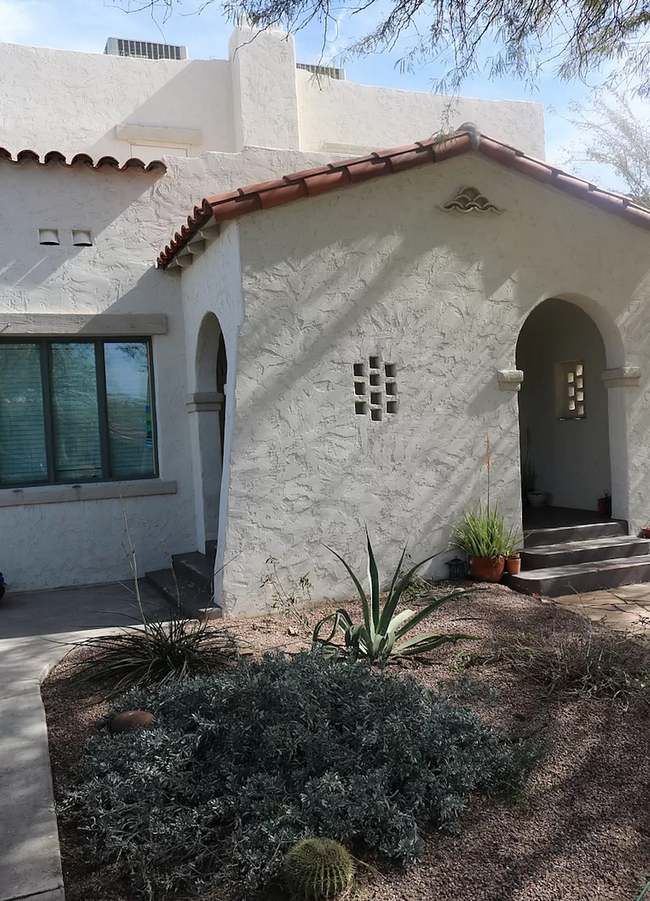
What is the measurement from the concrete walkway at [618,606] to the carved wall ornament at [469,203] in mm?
3859

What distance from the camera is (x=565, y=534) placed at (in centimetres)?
790

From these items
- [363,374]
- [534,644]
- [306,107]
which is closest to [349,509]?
[363,374]

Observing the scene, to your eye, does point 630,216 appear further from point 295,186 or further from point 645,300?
point 295,186

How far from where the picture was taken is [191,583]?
7180mm

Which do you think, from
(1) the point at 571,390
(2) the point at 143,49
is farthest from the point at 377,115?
(1) the point at 571,390

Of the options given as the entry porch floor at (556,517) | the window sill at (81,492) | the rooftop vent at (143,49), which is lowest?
the entry porch floor at (556,517)

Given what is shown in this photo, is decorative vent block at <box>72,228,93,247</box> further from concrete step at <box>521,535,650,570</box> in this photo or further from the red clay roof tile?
concrete step at <box>521,535,650,570</box>

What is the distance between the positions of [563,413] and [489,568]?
3.97m

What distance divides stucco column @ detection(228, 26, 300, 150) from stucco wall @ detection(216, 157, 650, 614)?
204 inches

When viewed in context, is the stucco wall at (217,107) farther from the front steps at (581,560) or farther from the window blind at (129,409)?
the front steps at (581,560)

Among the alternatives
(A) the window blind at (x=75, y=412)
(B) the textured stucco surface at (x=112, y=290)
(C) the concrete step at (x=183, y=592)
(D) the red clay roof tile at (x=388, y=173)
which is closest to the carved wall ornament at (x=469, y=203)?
(D) the red clay roof tile at (x=388, y=173)

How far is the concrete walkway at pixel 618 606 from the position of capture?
5.73 metres

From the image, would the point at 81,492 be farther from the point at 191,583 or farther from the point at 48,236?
the point at 48,236

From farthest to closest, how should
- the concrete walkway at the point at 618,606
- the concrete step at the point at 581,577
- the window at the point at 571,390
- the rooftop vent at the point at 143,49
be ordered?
the rooftop vent at the point at 143,49 → the window at the point at 571,390 → the concrete step at the point at 581,577 → the concrete walkway at the point at 618,606
